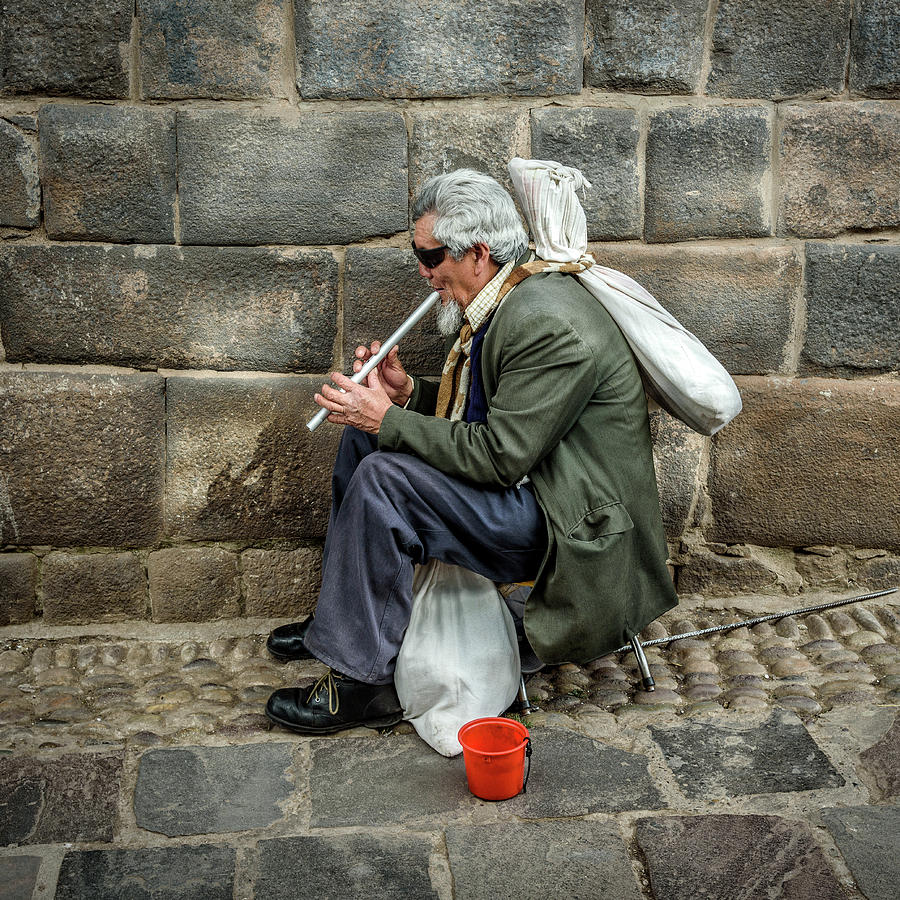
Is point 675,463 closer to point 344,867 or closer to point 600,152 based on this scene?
point 600,152

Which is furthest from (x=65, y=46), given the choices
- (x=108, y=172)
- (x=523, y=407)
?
(x=523, y=407)

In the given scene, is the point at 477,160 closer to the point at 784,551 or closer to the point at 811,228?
the point at 811,228

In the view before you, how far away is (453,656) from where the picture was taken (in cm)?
272

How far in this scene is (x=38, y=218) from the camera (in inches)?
122

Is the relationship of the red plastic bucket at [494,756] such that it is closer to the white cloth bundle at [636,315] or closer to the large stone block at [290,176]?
the white cloth bundle at [636,315]

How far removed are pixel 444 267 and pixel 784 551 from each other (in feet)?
5.12

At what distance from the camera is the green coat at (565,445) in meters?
2.54

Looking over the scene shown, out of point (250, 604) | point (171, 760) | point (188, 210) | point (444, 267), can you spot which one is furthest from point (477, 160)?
point (171, 760)

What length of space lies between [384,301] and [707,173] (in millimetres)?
1046

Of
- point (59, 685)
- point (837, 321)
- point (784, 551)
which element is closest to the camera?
point (59, 685)

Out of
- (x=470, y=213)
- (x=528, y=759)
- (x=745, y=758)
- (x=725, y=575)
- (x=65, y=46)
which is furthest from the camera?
(x=725, y=575)

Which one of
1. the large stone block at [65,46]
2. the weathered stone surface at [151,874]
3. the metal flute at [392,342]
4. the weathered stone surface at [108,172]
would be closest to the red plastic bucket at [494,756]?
the weathered stone surface at [151,874]

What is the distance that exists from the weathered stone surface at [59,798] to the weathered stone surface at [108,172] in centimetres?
150

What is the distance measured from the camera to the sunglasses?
2.74m
